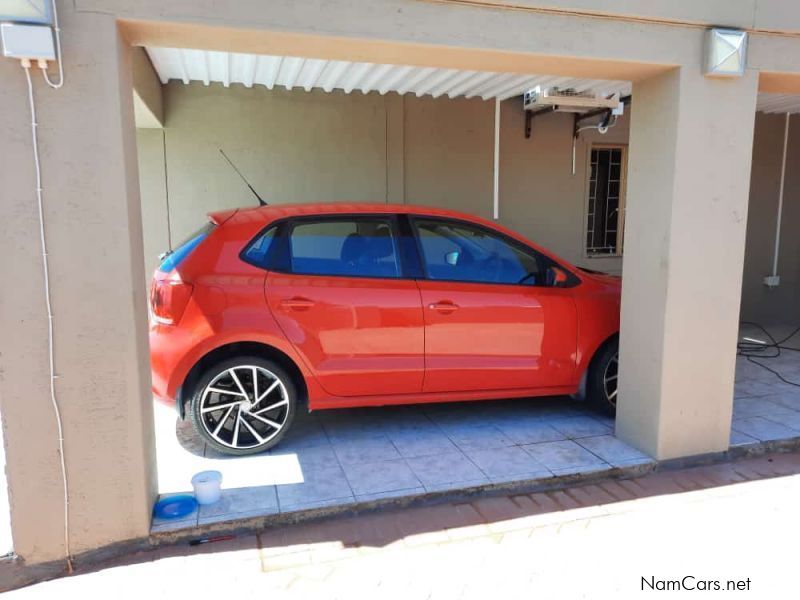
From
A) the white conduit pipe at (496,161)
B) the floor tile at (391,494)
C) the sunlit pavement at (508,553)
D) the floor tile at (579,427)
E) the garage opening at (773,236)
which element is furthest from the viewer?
the garage opening at (773,236)

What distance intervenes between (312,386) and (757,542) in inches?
109

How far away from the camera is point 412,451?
4.13m

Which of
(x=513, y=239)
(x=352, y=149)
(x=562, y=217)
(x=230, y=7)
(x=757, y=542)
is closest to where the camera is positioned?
(x=230, y=7)

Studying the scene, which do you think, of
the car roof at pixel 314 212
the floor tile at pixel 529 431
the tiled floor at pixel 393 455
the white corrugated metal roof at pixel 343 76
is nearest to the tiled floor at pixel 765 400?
the tiled floor at pixel 393 455

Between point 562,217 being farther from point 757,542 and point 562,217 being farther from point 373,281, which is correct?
point 757,542

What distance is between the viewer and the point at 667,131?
3.73m

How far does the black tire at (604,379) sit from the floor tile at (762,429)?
0.92 metres

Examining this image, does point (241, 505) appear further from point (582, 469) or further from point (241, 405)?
point (582, 469)

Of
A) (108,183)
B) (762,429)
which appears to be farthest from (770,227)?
(108,183)

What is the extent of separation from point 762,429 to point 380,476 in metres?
2.99

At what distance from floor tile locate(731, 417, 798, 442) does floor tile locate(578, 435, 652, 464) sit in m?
1.01

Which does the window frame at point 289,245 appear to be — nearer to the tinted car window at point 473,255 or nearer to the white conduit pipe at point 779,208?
the tinted car window at point 473,255

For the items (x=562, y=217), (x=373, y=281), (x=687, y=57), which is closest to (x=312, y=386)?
(x=373, y=281)

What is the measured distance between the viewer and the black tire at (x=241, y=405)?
12.8 feet
